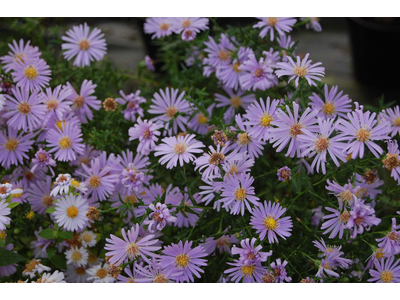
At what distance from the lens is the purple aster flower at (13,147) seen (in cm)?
138

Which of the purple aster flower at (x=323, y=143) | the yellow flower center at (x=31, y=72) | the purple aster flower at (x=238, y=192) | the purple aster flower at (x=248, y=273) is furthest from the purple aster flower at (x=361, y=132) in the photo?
the yellow flower center at (x=31, y=72)

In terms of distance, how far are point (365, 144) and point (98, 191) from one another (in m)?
0.85

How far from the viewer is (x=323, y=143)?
1108 millimetres

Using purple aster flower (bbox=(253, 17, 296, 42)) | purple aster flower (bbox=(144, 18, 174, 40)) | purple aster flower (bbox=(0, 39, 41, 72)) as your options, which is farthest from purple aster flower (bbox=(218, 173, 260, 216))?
purple aster flower (bbox=(0, 39, 41, 72))

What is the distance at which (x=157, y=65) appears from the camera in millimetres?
2715

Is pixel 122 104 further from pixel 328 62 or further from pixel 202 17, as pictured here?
pixel 328 62

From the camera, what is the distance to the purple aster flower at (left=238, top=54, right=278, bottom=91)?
1.39 meters

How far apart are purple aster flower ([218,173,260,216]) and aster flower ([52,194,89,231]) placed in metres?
0.45

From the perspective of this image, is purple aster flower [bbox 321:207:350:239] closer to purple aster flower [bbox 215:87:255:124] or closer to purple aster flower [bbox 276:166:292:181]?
purple aster flower [bbox 276:166:292:181]

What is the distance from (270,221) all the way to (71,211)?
2.05 feet

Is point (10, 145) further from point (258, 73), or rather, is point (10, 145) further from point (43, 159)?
point (258, 73)

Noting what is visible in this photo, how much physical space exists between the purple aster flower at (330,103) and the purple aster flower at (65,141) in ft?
2.57

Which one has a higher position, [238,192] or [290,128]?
[290,128]

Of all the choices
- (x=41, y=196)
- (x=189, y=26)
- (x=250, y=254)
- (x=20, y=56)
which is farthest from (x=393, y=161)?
(x=20, y=56)
